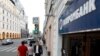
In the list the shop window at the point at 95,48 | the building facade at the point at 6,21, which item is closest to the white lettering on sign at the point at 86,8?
the shop window at the point at 95,48

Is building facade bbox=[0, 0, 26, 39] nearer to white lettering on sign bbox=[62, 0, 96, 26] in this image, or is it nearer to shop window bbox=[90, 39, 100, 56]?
white lettering on sign bbox=[62, 0, 96, 26]

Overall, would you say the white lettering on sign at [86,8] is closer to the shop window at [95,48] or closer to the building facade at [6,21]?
the shop window at [95,48]

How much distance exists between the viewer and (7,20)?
95.6 meters

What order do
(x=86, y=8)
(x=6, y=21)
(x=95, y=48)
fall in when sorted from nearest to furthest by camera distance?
1. (x=86, y=8)
2. (x=95, y=48)
3. (x=6, y=21)

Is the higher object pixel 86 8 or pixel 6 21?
pixel 6 21

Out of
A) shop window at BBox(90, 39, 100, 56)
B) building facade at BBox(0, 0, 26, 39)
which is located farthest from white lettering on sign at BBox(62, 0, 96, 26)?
building facade at BBox(0, 0, 26, 39)

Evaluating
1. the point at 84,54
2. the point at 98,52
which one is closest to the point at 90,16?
the point at 98,52

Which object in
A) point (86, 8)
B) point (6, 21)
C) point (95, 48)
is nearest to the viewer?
point (86, 8)

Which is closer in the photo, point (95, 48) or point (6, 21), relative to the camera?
point (95, 48)

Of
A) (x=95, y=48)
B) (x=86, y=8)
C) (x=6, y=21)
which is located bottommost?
(x=95, y=48)

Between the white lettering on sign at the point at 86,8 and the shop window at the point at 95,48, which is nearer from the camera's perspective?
the white lettering on sign at the point at 86,8

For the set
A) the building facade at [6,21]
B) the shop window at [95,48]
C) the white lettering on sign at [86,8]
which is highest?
the building facade at [6,21]

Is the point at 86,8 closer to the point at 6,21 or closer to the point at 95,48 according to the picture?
the point at 95,48

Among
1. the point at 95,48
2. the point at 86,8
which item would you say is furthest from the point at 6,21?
the point at 86,8
